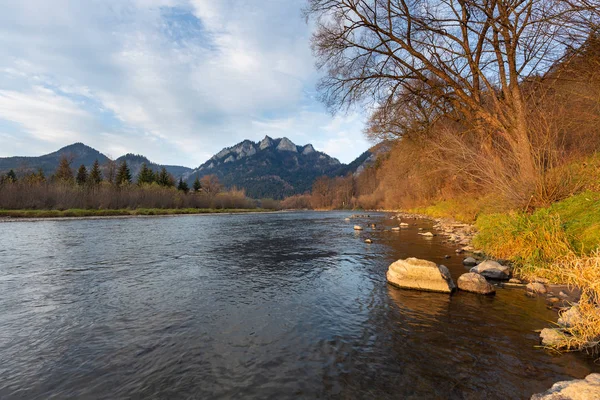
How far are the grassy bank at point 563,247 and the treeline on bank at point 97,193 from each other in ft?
194

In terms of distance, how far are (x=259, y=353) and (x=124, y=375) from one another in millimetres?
1813

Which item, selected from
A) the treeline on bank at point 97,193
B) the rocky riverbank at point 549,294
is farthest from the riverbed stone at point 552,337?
the treeline on bank at point 97,193

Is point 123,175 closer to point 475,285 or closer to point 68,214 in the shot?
point 68,214

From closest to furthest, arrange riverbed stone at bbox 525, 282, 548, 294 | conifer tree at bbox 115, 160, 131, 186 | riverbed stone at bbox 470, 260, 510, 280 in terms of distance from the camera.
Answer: riverbed stone at bbox 525, 282, 548, 294 → riverbed stone at bbox 470, 260, 510, 280 → conifer tree at bbox 115, 160, 131, 186

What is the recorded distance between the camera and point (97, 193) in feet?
166

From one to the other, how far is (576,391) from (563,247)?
17.1ft

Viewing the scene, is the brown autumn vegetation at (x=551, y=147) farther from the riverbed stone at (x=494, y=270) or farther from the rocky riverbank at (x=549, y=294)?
the riverbed stone at (x=494, y=270)

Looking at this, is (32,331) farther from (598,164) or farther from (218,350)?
(598,164)

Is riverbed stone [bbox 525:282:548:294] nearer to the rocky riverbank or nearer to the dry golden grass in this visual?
the rocky riverbank

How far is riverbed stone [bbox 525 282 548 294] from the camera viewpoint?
6218 mm

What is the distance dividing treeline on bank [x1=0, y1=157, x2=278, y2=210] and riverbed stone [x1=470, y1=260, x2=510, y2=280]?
192 ft

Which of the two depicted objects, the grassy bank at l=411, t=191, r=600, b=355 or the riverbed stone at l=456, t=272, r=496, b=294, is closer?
the grassy bank at l=411, t=191, r=600, b=355

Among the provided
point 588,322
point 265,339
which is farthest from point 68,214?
point 588,322

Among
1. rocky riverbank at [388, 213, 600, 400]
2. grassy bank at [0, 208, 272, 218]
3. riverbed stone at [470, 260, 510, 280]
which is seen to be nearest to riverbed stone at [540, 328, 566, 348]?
rocky riverbank at [388, 213, 600, 400]
